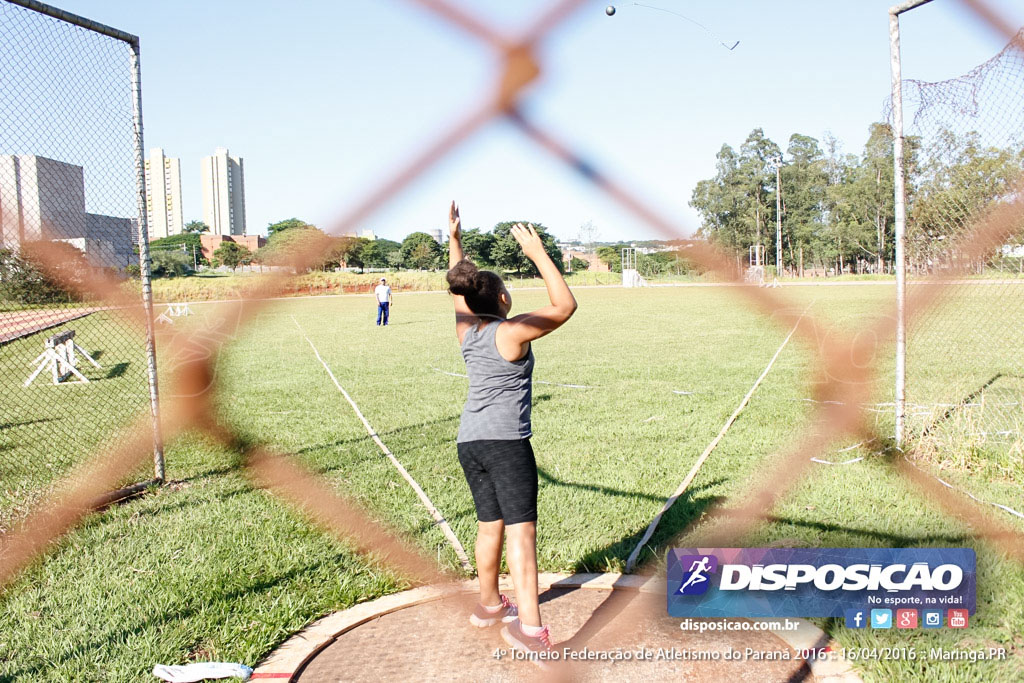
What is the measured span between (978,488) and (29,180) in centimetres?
540

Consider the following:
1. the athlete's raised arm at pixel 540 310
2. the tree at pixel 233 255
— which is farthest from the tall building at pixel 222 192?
the athlete's raised arm at pixel 540 310

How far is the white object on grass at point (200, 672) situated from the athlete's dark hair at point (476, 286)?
163 cm

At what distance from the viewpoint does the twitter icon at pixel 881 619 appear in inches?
127

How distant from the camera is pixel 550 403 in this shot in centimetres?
877

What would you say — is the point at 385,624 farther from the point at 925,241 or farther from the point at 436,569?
the point at 925,241

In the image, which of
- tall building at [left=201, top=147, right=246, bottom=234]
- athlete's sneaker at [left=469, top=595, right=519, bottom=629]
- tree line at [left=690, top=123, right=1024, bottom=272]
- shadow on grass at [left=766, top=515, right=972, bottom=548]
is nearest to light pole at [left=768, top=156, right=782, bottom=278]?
tree line at [left=690, top=123, right=1024, bottom=272]

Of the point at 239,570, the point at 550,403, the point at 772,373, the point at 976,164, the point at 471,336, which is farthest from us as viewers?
the point at 772,373

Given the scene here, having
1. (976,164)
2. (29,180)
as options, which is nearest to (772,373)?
(976,164)

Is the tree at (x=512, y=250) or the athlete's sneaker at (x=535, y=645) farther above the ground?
the tree at (x=512, y=250)

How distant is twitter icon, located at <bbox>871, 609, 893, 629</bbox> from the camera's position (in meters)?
3.23

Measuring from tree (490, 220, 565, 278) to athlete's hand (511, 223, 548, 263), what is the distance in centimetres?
2

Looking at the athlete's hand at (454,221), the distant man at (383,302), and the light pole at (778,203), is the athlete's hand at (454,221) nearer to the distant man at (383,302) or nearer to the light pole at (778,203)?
the light pole at (778,203)

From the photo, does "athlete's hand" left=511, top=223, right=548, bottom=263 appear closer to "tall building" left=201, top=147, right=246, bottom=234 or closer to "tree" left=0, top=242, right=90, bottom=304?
"tall building" left=201, top=147, right=246, bottom=234

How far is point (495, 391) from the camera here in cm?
321
